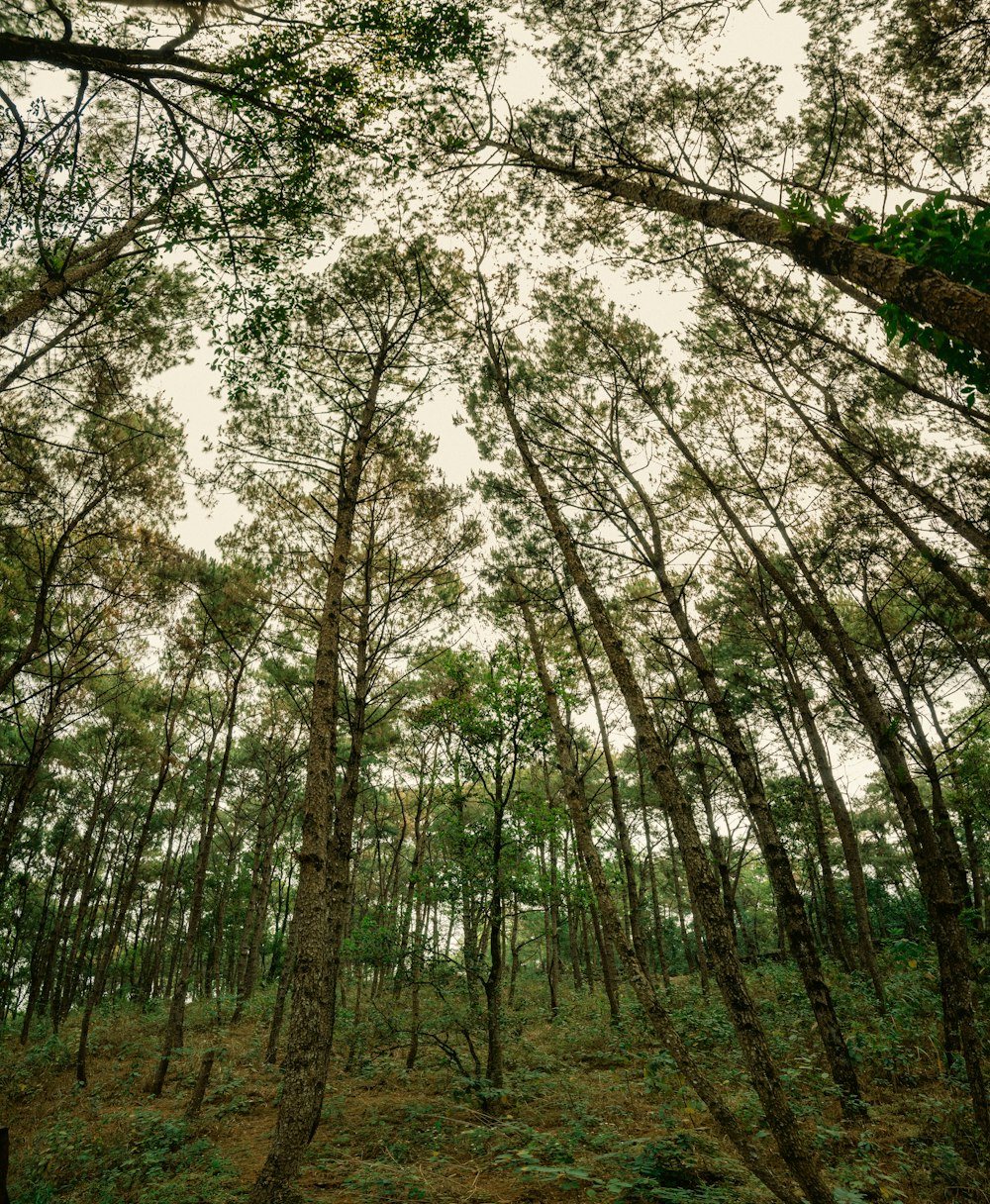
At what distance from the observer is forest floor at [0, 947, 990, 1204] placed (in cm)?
445

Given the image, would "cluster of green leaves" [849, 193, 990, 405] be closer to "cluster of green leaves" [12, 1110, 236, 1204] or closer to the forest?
the forest

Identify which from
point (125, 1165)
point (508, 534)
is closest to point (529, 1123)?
point (125, 1165)

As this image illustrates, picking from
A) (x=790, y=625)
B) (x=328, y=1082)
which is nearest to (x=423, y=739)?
(x=328, y=1082)

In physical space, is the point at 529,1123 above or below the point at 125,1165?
above

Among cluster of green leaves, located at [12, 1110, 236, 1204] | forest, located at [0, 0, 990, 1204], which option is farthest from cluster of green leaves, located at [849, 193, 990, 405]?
cluster of green leaves, located at [12, 1110, 236, 1204]

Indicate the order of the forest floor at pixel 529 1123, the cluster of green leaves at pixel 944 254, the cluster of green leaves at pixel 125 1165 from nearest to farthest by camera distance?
the cluster of green leaves at pixel 944 254 → the forest floor at pixel 529 1123 → the cluster of green leaves at pixel 125 1165

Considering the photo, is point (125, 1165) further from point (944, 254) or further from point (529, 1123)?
point (944, 254)

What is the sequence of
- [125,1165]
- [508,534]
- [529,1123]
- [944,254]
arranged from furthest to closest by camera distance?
[508,534] < [529,1123] < [125,1165] < [944,254]

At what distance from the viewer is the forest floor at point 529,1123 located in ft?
14.6

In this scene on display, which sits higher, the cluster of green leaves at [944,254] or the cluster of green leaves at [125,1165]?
the cluster of green leaves at [944,254]

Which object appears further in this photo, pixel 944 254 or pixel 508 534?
pixel 508 534

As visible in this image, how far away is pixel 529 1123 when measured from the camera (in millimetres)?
6457

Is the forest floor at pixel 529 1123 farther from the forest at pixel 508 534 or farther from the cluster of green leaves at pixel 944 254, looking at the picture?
the cluster of green leaves at pixel 944 254

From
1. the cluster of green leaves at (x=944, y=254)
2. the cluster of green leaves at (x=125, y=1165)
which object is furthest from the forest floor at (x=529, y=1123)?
the cluster of green leaves at (x=944, y=254)
